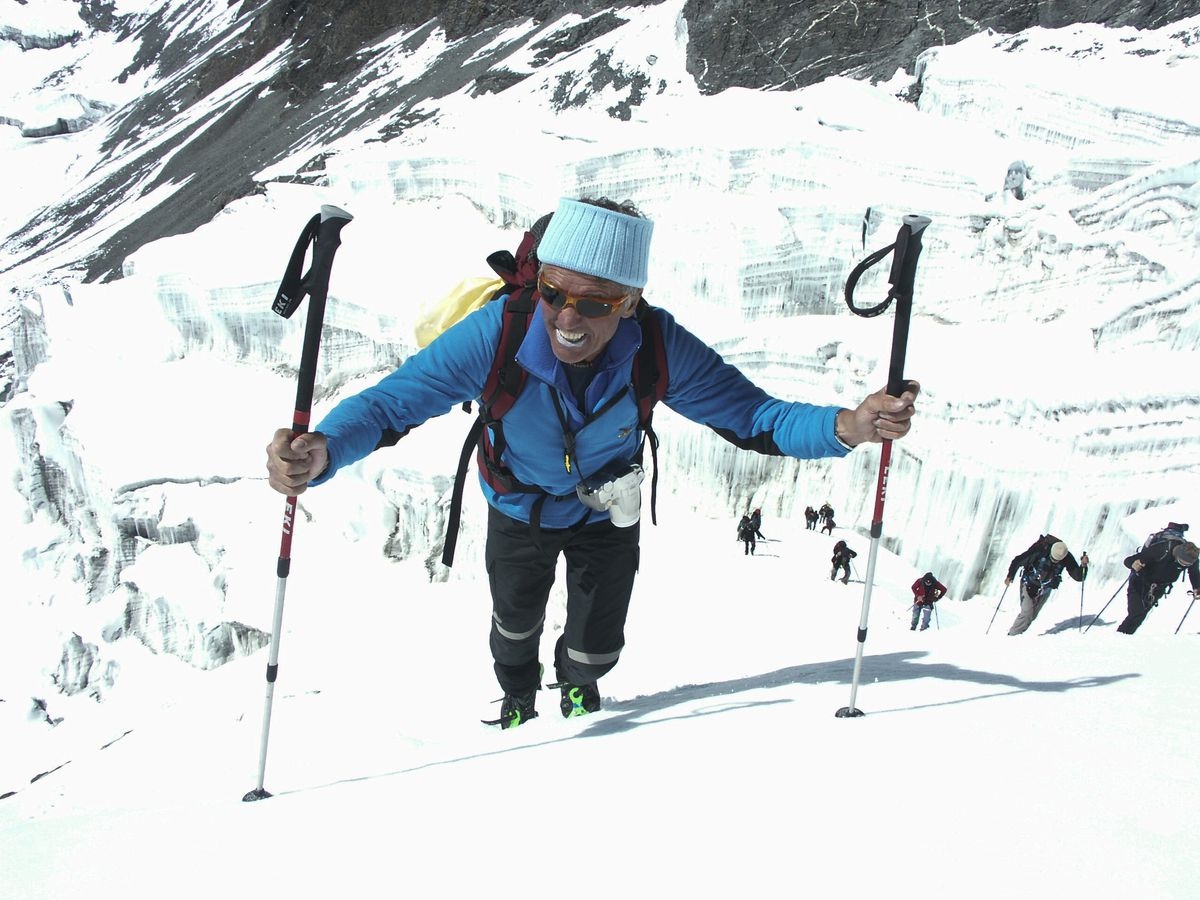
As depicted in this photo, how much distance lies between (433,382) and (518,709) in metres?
1.97

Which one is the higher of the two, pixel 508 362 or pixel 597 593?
pixel 508 362

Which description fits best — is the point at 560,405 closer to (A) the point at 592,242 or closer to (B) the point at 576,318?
(B) the point at 576,318

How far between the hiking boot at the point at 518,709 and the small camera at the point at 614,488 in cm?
130

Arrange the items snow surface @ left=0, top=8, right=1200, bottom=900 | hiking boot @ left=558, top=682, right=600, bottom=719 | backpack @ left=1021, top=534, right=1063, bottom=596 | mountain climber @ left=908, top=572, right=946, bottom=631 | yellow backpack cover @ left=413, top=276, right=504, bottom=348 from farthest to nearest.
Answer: mountain climber @ left=908, top=572, right=946, bottom=631
backpack @ left=1021, top=534, right=1063, bottom=596
hiking boot @ left=558, top=682, right=600, bottom=719
yellow backpack cover @ left=413, top=276, right=504, bottom=348
snow surface @ left=0, top=8, right=1200, bottom=900

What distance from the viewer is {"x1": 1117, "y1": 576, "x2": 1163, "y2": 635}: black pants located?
22.8ft

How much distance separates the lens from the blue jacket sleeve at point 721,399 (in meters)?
3.56

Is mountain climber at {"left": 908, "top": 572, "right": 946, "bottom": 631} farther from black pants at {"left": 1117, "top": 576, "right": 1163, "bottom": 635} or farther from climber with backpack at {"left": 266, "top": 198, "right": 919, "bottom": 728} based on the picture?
climber with backpack at {"left": 266, "top": 198, "right": 919, "bottom": 728}

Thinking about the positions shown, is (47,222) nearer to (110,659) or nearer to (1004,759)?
(110,659)

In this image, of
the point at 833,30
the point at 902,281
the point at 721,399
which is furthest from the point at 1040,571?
the point at 833,30

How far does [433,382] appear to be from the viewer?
10.9 feet

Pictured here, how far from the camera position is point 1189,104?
44.8 feet

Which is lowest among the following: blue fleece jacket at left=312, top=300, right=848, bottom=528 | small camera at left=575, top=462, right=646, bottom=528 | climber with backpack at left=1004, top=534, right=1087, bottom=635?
climber with backpack at left=1004, top=534, right=1087, bottom=635

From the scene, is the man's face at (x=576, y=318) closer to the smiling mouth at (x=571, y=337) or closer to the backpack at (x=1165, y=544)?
the smiling mouth at (x=571, y=337)

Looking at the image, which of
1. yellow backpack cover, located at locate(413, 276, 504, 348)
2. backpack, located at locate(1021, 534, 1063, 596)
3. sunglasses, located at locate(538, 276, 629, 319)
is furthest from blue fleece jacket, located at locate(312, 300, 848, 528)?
backpack, located at locate(1021, 534, 1063, 596)
